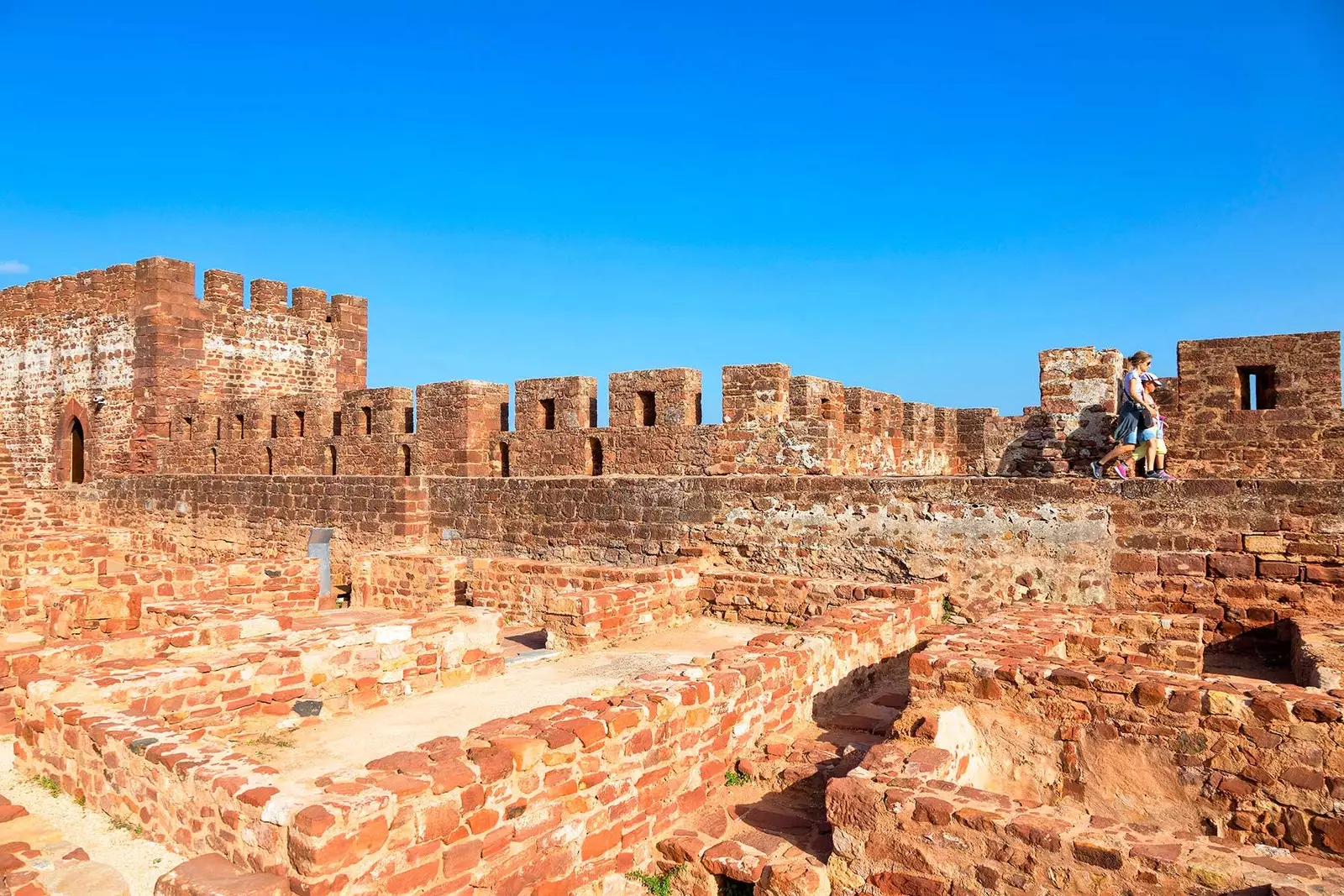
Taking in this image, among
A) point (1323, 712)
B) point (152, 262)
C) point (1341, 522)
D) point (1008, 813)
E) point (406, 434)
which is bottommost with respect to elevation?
point (1008, 813)

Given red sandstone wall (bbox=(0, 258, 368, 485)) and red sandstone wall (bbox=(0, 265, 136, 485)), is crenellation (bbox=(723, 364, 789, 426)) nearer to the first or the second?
red sandstone wall (bbox=(0, 258, 368, 485))

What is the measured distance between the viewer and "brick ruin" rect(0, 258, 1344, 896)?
377 cm

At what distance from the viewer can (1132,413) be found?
776cm

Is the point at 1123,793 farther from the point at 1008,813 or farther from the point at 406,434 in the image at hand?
the point at 406,434

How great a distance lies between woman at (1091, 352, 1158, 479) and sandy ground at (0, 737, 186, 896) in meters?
7.30

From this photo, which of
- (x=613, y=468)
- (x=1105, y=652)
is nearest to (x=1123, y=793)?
(x=1105, y=652)

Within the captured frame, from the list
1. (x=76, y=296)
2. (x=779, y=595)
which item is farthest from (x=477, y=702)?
(x=76, y=296)

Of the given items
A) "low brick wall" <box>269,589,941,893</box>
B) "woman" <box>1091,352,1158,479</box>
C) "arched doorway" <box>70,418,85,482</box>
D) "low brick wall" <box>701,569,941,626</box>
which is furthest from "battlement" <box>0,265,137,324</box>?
"woman" <box>1091,352,1158,479</box>

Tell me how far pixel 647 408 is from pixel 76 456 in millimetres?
17392

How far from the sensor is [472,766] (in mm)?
3830

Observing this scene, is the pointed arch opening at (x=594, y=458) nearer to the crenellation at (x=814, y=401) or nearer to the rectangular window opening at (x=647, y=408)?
the rectangular window opening at (x=647, y=408)

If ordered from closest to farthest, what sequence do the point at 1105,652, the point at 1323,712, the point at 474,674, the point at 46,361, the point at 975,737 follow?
the point at 1323,712 → the point at 975,737 → the point at 1105,652 → the point at 474,674 → the point at 46,361

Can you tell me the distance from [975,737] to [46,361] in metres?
23.3

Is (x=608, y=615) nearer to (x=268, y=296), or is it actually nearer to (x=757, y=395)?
(x=757, y=395)
